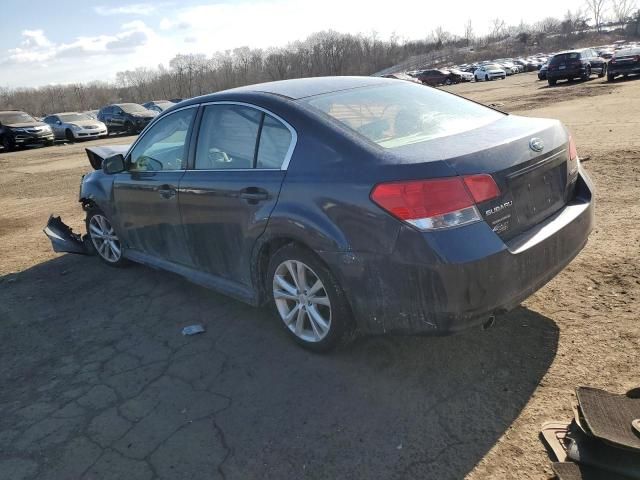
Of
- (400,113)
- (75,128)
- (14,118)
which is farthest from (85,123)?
(400,113)

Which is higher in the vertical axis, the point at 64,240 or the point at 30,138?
the point at 30,138

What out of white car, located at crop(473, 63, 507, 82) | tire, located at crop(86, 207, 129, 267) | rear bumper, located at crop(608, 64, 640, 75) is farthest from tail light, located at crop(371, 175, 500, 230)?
white car, located at crop(473, 63, 507, 82)

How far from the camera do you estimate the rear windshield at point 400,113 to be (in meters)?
3.23

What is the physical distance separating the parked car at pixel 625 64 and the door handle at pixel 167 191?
27765 mm

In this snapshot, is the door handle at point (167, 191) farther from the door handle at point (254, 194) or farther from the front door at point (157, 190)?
the door handle at point (254, 194)

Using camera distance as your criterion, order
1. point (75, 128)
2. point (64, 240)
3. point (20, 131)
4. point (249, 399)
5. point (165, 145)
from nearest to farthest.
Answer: point (249, 399)
point (165, 145)
point (64, 240)
point (20, 131)
point (75, 128)

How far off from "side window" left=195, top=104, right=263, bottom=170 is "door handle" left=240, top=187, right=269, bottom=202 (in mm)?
188

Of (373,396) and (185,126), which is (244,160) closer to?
(185,126)

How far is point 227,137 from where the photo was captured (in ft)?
12.7

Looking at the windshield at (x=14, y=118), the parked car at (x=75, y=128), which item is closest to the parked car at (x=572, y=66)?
the parked car at (x=75, y=128)

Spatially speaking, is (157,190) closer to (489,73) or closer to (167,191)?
(167,191)

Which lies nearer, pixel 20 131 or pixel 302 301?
pixel 302 301

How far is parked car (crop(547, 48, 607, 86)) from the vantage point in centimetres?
2841

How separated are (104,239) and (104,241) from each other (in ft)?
0.08
